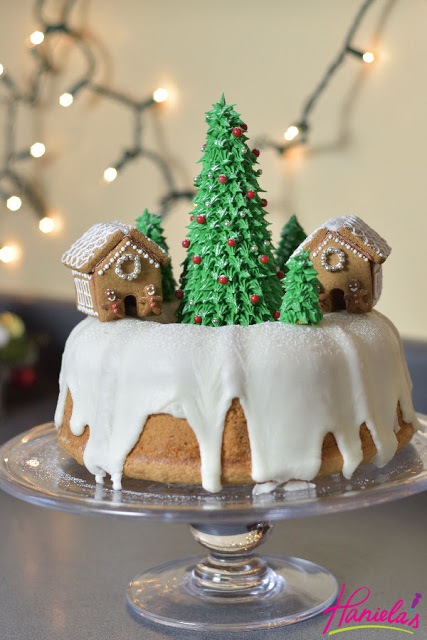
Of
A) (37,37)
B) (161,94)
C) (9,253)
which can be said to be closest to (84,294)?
(161,94)

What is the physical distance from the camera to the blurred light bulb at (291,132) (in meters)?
2.19

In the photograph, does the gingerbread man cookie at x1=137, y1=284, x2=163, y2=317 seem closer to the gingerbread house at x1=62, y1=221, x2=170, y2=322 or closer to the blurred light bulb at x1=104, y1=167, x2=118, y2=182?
the gingerbread house at x1=62, y1=221, x2=170, y2=322

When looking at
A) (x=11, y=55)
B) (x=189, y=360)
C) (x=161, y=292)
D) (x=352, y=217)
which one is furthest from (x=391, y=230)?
(x=11, y=55)

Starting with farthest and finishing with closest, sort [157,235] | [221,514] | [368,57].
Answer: [368,57] → [157,235] → [221,514]

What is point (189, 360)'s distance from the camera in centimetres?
109

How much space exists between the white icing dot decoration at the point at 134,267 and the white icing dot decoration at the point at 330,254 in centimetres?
27

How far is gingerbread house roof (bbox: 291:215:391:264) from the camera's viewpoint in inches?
47.7

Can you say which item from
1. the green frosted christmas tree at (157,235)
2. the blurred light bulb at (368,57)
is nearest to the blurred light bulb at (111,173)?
the blurred light bulb at (368,57)

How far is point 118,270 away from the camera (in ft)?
3.95

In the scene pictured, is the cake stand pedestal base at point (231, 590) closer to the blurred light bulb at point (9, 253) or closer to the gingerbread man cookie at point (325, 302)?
the gingerbread man cookie at point (325, 302)

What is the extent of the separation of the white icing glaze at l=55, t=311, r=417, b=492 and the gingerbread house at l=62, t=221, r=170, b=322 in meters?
0.05

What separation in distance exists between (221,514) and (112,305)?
381 mm

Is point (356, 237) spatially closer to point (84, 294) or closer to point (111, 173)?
point (84, 294)

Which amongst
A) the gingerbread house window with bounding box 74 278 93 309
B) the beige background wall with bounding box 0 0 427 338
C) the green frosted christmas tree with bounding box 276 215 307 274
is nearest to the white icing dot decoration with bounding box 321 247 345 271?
the green frosted christmas tree with bounding box 276 215 307 274
